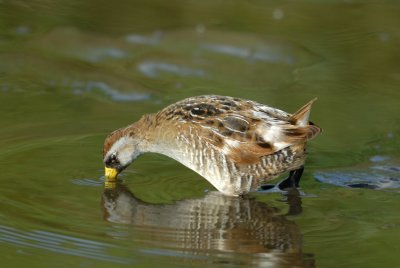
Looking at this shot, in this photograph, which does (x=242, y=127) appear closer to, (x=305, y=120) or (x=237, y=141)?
(x=237, y=141)

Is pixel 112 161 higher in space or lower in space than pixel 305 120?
lower

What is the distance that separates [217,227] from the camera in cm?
768

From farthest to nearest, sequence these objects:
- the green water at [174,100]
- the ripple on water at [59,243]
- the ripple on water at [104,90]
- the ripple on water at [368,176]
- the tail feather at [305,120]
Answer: the ripple on water at [104,90]
the ripple on water at [368,176]
the tail feather at [305,120]
the green water at [174,100]
the ripple on water at [59,243]

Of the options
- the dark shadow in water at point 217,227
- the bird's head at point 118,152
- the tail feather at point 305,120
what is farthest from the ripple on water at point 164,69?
the tail feather at point 305,120

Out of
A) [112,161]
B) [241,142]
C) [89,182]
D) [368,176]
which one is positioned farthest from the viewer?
[368,176]

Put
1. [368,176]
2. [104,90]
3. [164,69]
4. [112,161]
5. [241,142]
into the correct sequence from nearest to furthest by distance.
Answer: [241,142]
[112,161]
[368,176]
[104,90]
[164,69]

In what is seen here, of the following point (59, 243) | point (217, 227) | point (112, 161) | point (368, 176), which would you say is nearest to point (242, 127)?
point (217, 227)

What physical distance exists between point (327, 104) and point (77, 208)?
3.74m

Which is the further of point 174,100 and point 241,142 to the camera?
point 174,100

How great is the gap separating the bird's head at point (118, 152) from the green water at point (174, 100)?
0.15 metres

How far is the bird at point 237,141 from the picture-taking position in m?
8.29

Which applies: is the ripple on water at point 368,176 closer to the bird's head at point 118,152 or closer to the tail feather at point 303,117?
the tail feather at point 303,117

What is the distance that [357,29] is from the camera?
13172mm

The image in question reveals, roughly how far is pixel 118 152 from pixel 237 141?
3.61 ft
